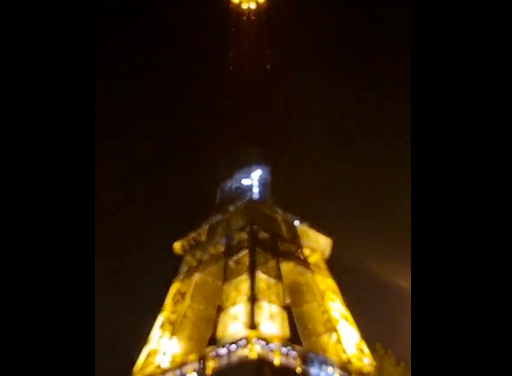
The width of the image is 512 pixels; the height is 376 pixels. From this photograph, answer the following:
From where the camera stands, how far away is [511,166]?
247 centimetres

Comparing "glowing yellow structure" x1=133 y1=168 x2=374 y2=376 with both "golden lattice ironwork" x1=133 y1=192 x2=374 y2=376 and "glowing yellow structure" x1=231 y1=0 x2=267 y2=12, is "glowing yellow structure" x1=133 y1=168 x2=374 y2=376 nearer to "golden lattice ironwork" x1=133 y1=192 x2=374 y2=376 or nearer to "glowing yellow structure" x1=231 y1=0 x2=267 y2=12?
"golden lattice ironwork" x1=133 y1=192 x2=374 y2=376

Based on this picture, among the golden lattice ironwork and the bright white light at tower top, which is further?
the bright white light at tower top

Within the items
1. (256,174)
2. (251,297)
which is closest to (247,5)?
(256,174)

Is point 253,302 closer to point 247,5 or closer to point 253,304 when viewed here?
point 253,304

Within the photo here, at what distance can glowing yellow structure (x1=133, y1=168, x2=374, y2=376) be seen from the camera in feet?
Result: 15.6

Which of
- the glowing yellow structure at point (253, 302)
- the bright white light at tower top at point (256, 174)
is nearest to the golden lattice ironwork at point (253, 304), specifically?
the glowing yellow structure at point (253, 302)

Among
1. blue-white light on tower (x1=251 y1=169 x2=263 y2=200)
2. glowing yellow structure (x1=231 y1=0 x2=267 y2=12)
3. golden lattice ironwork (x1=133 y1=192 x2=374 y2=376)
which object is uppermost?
glowing yellow structure (x1=231 y1=0 x2=267 y2=12)

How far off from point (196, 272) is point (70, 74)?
13.2 ft

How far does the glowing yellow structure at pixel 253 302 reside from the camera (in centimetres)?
475

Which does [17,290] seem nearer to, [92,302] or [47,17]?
[92,302]

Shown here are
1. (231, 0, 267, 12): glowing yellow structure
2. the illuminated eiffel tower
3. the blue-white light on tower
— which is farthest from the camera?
the blue-white light on tower

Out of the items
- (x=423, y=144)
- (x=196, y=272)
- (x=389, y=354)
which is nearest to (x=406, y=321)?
(x=389, y=354)

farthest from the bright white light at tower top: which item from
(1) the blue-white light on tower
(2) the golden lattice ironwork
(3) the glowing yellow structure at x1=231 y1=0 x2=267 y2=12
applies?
(3) the glowing yellow structure at x1=231 y1=0 x2=267 y2=12

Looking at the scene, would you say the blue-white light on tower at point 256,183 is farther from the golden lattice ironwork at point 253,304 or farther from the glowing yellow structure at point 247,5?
the glowing yellow structure at point 247,5
